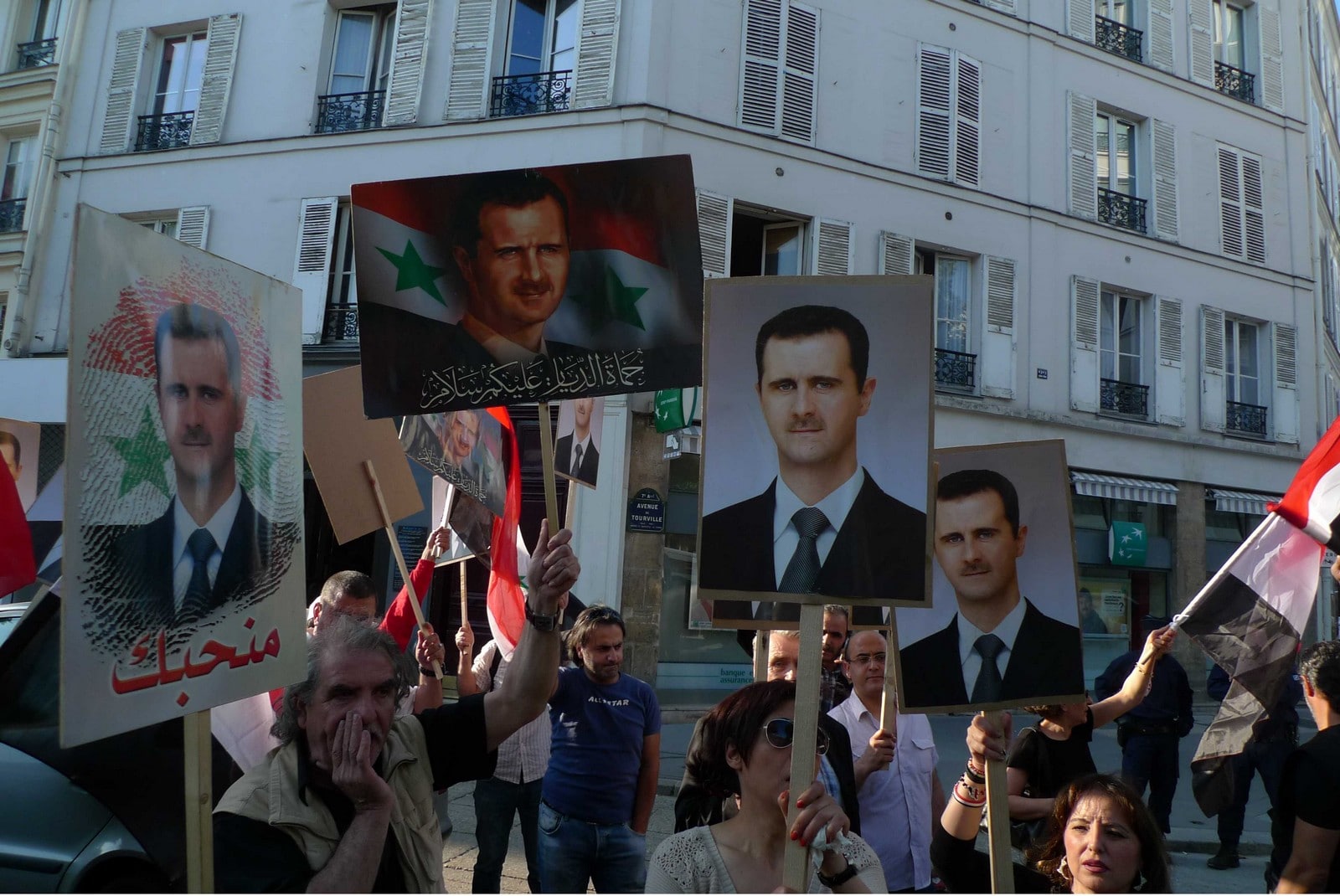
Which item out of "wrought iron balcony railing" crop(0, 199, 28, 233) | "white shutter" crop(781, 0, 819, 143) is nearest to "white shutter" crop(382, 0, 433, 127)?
"white shutter" crop(781, 0, 819, 143)

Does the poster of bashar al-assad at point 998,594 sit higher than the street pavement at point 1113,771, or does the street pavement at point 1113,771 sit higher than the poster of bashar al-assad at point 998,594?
the poster of bashar al-assad at point 998,594

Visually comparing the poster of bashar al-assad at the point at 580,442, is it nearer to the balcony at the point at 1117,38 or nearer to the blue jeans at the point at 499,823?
the blue jeans at the point at 499,823

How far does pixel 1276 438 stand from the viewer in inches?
671

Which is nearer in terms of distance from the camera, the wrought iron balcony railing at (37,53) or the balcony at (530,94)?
the balcony at (530,94)

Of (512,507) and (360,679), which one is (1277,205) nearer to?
(512,507)

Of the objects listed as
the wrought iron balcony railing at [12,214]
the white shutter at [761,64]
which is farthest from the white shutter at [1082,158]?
the wrought iron balcony railing at [12,214]

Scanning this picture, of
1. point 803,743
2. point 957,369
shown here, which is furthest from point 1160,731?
point 957,369

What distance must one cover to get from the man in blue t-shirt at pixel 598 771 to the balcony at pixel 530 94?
10557 millimetres

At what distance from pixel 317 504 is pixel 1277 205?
16.2 meters

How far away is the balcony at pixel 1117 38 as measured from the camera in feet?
54.1

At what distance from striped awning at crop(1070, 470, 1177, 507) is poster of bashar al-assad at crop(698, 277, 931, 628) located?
13.4m

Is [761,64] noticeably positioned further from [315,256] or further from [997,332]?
[315,256]

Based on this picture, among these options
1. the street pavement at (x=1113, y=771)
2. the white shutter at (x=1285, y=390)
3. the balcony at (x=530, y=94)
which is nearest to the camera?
the street pavement at (x=1113, y=771)

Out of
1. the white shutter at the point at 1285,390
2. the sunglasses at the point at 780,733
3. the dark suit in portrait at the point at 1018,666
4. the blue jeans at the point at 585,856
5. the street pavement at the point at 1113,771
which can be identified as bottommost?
the street pavement at the point at 1113,771
